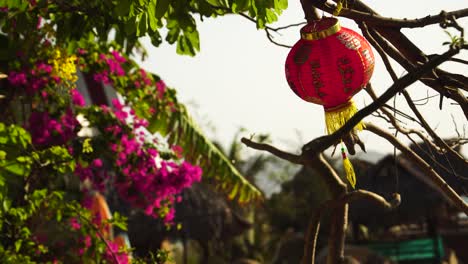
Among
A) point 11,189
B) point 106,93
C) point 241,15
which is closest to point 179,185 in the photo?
point 11,189

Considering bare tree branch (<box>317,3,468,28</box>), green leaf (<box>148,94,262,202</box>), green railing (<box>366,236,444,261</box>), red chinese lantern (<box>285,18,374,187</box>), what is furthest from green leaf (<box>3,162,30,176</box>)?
green railing (<box>366,236,444,261</box>)

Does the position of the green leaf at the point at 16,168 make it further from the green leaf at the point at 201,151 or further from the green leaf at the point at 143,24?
the green leaf at the point at 201,151

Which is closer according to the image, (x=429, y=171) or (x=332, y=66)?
(x=332, y=66)

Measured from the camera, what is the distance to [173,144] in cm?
754

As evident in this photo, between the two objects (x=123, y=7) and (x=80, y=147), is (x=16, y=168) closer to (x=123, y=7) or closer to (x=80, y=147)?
(x=80, y=147)

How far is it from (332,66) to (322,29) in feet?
0.55

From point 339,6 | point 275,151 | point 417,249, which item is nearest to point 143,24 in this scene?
point 275,151

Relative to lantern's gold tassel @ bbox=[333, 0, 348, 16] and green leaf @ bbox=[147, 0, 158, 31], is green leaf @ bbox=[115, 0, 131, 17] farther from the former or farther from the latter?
lantern's gold tassel @ bbox=[333, 0, 348, 16]

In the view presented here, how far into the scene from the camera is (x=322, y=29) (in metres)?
2.99

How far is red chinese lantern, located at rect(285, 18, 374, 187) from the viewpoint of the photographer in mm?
3006

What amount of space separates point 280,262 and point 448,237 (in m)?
4.41

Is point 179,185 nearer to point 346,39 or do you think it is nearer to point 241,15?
point 241,15

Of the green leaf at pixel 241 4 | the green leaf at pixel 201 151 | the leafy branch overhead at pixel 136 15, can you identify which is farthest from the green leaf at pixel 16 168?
the green leaf at pixel 241 4

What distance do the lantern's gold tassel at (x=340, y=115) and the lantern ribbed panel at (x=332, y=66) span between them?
0.03m
